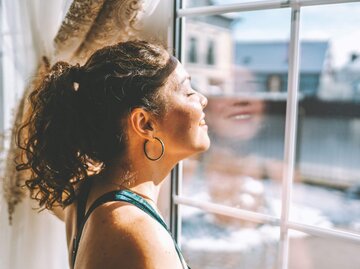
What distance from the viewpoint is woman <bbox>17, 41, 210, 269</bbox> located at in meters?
0.81

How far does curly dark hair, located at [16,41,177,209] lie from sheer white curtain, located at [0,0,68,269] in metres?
0.27

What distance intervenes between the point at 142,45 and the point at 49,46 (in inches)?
16.1

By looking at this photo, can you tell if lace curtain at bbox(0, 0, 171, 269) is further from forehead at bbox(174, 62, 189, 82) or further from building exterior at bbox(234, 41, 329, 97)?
building exterior at bbox(234, 41, 329, 97)

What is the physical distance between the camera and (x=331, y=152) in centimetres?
895

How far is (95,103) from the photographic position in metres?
0.82

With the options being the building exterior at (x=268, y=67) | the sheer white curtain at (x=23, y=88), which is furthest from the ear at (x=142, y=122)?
the building exterior at (x=268, y=67)

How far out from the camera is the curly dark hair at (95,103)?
812mm

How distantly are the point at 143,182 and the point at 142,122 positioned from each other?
150 mm

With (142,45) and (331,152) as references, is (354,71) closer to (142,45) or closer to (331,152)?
(331,152)

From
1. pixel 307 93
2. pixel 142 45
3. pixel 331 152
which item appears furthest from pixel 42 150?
pixel 331 152

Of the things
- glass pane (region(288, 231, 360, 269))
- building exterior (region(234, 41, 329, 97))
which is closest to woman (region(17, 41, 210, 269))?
glass pane (region(288, 231, 360, 269))

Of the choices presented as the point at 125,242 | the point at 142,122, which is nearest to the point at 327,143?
the point at 142,122

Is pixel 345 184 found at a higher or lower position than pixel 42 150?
lower

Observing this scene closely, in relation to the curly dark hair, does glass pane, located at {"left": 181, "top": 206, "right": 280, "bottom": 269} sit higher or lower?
lower
